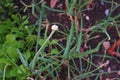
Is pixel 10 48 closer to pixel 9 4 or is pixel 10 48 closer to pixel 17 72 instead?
pixel 17 72

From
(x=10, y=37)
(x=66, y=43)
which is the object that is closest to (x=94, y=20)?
(x=66, y=43)

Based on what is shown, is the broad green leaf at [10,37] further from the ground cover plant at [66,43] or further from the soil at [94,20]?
the soil at [94,20]

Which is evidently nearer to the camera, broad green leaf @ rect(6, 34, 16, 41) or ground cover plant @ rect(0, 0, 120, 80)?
ground cover plant @ rect(0, 0, 120, 80)

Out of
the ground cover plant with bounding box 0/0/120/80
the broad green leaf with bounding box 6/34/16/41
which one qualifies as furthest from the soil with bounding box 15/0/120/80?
the broad green leaf with bounding box 6/34/16/41

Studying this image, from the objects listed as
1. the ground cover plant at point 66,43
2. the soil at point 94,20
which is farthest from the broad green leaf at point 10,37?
the soil at point 94,20

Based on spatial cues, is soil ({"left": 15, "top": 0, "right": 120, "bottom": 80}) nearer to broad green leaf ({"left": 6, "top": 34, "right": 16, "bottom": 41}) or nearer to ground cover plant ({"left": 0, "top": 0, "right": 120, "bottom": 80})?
ground cover plant ({"left": 0, "top": 0, "right": 120, "bottom": 80})

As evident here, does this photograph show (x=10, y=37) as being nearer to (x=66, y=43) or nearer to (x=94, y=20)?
(x=66, y=43)

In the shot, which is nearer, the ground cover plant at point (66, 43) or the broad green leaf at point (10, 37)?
the ground cover plant at point (66, 43)

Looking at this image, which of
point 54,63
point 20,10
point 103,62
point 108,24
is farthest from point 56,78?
point 20,10
